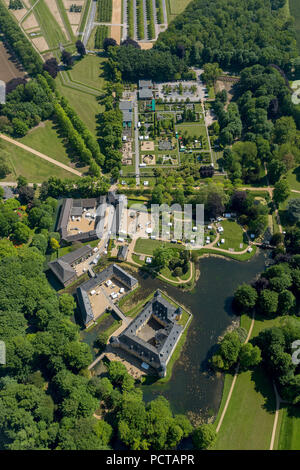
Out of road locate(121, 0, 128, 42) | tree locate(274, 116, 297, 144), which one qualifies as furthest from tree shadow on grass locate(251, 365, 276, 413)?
road locate(121, 0, 128, 42)

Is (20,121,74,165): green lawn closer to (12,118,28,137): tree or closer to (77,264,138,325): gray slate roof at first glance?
(12,118,28,137): tree

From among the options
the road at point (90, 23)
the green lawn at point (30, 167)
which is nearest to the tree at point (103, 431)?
the green lawn at point (30, 167)

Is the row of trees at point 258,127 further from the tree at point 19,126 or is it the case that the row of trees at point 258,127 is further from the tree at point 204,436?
the tree at point 204,436

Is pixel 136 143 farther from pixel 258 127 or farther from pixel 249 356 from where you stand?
pixel 249 356

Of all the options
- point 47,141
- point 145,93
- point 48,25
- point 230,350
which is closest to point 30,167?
point 47,141
